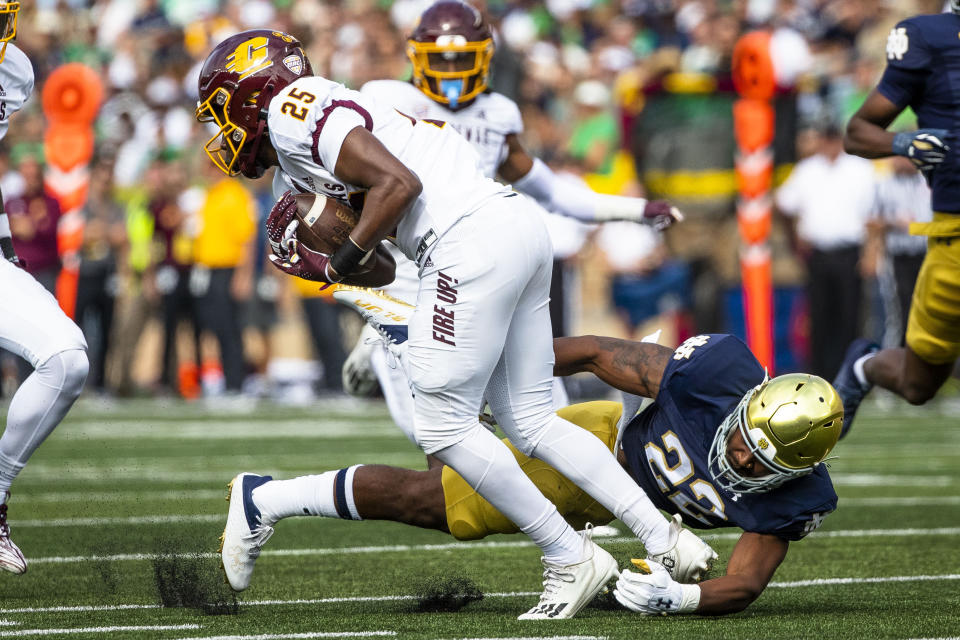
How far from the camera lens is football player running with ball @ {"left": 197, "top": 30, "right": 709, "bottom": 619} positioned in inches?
161

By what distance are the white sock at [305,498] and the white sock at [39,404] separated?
76cm

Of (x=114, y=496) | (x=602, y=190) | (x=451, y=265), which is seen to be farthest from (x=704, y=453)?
(x=602, y=190)

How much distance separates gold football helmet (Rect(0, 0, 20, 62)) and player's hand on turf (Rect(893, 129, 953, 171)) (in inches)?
124

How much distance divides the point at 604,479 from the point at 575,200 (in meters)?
2.21

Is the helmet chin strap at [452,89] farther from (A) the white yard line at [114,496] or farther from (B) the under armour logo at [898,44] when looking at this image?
(A) the white yard line at [114,496]

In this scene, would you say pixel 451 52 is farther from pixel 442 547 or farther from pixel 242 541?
pixel 242 541

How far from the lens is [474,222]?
4.15 meters

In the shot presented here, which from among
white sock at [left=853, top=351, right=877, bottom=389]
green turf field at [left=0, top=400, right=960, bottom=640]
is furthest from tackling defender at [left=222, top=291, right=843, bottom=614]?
white sock at [left=853, top=351, right=877, bottom=389]

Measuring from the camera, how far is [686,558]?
4188 millimetres

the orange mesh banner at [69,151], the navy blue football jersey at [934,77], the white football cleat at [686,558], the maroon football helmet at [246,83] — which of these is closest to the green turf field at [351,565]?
the white football cleat at [686,558]

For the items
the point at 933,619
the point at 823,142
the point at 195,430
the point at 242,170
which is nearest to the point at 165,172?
the point at 195,430

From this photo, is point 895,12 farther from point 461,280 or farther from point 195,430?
point 461,280

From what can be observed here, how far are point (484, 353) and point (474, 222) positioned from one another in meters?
0.35

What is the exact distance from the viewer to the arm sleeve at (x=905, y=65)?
19.6 ft
